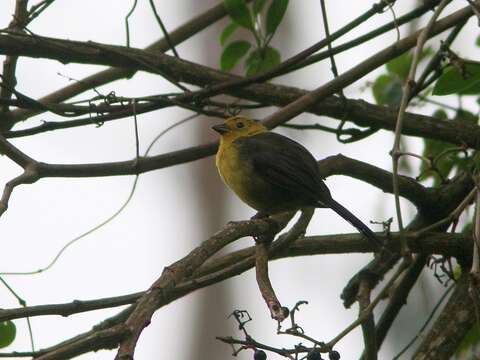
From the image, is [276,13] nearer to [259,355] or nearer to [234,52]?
[234,52]

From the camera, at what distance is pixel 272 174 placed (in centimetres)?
464

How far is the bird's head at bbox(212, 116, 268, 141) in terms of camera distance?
5270 mm

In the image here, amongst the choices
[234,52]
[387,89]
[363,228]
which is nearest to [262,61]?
[234,52]

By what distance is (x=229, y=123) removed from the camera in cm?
554

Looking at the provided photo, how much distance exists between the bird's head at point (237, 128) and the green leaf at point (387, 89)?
0.72 meters

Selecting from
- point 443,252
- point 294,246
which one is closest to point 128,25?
point 294,246

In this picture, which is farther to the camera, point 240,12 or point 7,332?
point 240,12

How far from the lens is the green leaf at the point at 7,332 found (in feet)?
11.8

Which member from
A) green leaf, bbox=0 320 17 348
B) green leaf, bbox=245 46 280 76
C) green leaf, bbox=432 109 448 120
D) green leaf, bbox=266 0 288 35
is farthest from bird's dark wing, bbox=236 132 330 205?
green leaf, bbox=0 320 17 348

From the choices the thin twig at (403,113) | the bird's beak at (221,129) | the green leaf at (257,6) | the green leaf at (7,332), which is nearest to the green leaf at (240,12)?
the green leaf at (257,6)

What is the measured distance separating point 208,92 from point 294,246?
94cm

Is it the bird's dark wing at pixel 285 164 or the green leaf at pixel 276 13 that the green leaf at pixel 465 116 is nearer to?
the bird's dark wing at pixel 285 164

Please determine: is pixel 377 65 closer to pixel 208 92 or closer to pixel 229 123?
pixel 208 92

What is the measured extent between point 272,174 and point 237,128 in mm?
881
